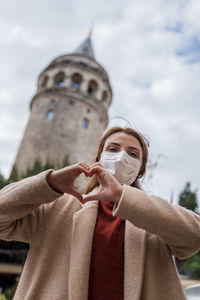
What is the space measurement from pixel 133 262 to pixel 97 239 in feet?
0.83

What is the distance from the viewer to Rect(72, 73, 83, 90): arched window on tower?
974 inches

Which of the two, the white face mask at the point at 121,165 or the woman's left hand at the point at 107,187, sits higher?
the white face mask at the point at 121,165

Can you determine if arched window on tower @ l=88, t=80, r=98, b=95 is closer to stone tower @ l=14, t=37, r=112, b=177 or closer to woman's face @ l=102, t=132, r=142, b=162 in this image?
stone tower @ l=14, t=37, r=112, b=177

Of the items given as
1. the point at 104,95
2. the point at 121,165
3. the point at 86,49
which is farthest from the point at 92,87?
the point at 121,165

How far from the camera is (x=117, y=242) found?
5.01ft

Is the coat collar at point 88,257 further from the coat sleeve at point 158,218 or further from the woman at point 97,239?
the coat sleeve at point 158,218

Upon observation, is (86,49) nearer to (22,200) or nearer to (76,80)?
(76,80)

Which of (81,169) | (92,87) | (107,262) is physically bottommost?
(107,262)

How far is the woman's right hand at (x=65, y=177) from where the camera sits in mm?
1444

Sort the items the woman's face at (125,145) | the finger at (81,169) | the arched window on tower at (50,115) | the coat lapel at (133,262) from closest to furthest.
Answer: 1. the coat lapel at (133,262)
2. the finger at (81,169)
3. the woman's face at (125,145)
4. the arched window on tower at (50,115)

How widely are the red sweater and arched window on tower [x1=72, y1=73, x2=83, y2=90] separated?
78.9ft

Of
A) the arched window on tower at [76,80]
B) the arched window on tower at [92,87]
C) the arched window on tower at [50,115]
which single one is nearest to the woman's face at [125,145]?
the arched window on tower at [50,115]

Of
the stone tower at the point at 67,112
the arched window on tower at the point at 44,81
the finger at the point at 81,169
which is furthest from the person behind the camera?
the arched window on tower at the point at 44,81

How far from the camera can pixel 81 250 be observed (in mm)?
1434
